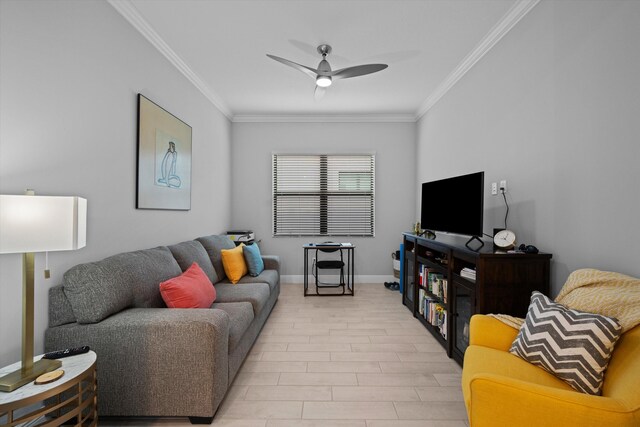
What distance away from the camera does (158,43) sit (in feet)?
9.26

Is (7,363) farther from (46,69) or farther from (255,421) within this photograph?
(46,69)

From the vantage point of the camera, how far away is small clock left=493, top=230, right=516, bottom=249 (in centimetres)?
218

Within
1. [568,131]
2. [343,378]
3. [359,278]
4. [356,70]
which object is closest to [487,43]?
[356,70]

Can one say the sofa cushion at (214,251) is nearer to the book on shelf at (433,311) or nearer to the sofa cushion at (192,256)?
the sofa cushion at (192,256)

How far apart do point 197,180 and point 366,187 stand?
8.82 feet

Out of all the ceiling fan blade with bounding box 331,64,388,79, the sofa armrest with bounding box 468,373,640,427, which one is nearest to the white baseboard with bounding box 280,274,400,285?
the ceiling fan blade with bounding box 331,64,388,79

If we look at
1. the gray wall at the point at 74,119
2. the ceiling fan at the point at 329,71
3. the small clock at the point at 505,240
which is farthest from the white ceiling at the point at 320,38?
the small clock at the point at 505,240

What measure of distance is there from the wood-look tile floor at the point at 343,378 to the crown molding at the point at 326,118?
123 inches

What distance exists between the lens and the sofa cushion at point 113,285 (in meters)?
1.74

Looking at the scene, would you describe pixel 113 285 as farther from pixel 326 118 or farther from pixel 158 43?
pixel 326 118

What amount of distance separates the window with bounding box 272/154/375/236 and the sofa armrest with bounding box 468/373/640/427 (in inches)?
158

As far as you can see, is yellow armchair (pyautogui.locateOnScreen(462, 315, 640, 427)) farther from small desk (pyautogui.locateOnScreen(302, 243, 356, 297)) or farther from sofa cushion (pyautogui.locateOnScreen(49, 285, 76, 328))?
small desk (pyautogui.locateOnScreen(302, 243, 356, 297))

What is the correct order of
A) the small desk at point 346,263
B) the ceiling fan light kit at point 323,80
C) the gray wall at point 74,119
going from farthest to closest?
the small desk at point 346,263 < the ceiling fan light kit at point 323,80 < the gray wall at point 74,119

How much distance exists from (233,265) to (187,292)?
4.11 ft
